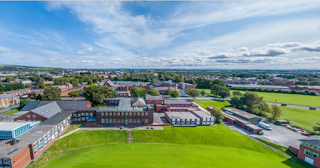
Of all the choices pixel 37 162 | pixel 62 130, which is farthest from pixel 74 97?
pixel 37 162

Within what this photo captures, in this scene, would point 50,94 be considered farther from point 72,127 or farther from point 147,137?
point 147,137

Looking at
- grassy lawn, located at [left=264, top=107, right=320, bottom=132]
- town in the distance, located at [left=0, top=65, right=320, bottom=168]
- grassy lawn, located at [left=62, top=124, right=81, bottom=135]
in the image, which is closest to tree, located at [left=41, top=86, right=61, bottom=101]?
town in the distance, located at [left=0, top=65, right=320, bottom=168]

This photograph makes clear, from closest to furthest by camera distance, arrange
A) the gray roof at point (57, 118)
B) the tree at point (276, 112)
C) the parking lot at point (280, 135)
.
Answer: the gray roof at point (57, 118) < the parking lot at point (280, 135) < the tree at point (276, 112)

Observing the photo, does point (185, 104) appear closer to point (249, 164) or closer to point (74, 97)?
point (249, 164)

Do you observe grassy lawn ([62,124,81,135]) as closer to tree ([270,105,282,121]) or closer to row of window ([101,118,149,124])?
row of window ([101,118,149,124])

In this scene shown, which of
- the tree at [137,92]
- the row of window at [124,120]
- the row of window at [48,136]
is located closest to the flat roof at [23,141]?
the row of window at [48,136]

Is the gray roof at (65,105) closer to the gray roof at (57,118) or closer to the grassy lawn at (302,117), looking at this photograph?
the gray roof at (57,118)
